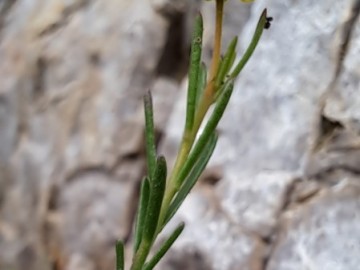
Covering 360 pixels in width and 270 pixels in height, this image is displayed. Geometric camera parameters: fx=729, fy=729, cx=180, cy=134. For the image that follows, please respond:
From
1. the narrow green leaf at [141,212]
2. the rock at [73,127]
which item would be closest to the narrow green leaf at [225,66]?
the narrow green leaf at [141,212]

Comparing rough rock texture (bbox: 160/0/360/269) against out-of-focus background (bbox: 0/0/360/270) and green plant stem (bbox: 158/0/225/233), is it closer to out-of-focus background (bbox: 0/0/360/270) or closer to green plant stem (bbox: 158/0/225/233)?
out-of-focus background (bbox: 0/0/360/270)

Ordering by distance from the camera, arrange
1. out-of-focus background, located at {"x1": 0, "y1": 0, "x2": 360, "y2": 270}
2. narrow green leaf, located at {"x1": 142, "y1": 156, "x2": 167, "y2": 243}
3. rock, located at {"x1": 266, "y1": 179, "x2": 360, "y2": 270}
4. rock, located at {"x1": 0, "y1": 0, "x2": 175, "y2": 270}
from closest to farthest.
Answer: narrow green leaf, located at {"x1": 142, "y1": 156, "x2": 167, "y2": 243} → rock, located at {"x1": 266, "y1": 179, "x2": 360, "y2": 270} → out-of-focus background, located at {"x1": 0, "y1": 0, "x2": 360, "y2": 270} → rock, located at {"x1": 0, "y1": 0, "x2": 175, "y2": 270}

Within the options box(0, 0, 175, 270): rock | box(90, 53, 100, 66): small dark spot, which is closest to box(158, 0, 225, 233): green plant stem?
box(0, 0, 175, 270): rock

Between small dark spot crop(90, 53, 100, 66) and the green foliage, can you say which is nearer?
the green foliage

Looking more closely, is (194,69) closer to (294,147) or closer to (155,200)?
(155,200)

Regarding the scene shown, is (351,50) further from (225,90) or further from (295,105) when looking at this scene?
(225,90)

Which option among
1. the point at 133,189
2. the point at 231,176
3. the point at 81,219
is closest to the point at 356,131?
the point at 231,176

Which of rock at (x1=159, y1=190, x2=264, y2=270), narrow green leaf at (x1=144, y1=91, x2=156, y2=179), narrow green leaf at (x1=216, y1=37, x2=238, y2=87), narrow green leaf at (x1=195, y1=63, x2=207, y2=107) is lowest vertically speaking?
rock at (x1=159, y1=190, x2=264, y2=270)
